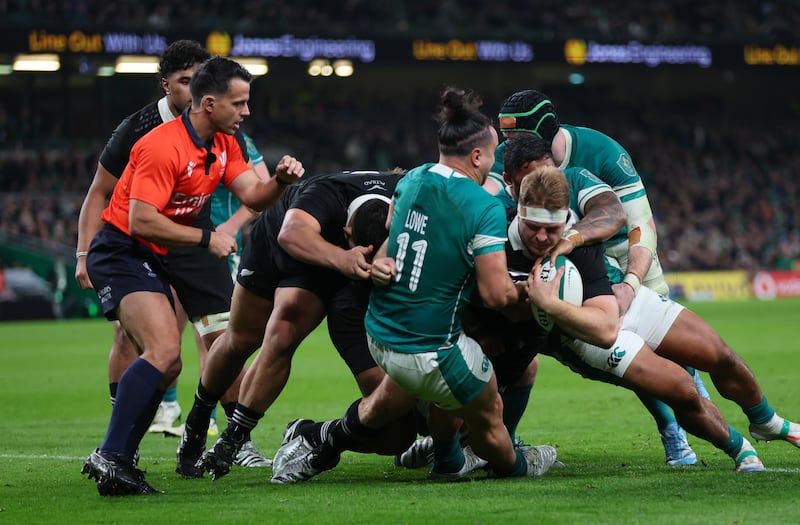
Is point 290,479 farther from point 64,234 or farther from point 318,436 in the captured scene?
point 64,234

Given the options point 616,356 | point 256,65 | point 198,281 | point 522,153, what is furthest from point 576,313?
point 256,65

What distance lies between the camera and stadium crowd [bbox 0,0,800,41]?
33312mm

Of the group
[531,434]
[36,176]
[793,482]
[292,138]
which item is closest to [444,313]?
[793,482]

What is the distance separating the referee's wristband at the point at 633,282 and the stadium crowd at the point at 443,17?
1093 inches

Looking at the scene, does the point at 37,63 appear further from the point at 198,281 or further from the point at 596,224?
the point at 596,224

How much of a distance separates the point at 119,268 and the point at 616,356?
9.28 ft

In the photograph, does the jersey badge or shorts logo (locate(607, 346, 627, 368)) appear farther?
the jersey badge

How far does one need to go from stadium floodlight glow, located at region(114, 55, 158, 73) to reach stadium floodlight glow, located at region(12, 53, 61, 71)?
73.3 inches

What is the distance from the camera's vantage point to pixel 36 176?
34656 millimetres

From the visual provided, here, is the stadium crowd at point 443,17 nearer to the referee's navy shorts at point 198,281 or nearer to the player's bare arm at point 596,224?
the referee's navy shorts at point 198,281

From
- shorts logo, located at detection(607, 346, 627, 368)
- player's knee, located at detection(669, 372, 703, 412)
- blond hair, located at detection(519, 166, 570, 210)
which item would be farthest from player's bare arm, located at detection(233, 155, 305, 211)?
player's knee, located at detection(669, 372, 703, 412)

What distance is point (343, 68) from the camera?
39.4 m

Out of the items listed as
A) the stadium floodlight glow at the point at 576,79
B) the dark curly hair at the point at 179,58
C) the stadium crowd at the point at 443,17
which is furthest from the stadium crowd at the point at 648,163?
the dark curly hair at the point at 179,58

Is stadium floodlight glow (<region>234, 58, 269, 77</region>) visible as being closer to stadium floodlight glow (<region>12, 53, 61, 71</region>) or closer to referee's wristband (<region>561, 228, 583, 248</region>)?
stadium floodlight glow (<region>12, 53, 61, 71</region>)
